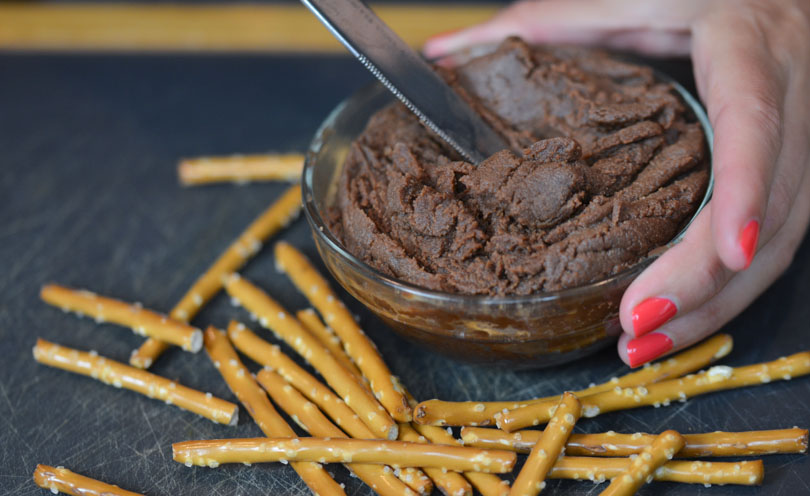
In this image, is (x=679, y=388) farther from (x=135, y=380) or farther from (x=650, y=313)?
(x=135, y=380)

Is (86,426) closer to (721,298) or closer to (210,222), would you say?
(210,222)

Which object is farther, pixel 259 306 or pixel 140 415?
pixel 259 306

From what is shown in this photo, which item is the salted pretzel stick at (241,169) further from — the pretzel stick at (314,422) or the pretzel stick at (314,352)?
the pretzel stick at (314,422)

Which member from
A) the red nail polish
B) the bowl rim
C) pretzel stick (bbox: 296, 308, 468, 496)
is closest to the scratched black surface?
pretzel stick (bbox: 296, 308, 468, 496)

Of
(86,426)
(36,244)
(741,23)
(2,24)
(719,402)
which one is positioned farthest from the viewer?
(2,24)

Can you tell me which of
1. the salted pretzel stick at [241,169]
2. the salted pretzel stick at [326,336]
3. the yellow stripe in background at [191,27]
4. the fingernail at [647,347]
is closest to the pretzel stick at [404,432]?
the salted pretzel stick at [326,336]

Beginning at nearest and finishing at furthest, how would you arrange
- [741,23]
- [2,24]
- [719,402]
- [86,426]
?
[719,402], [86,426], [741,23], [2,24]

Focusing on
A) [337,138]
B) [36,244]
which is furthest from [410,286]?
[36,244]
